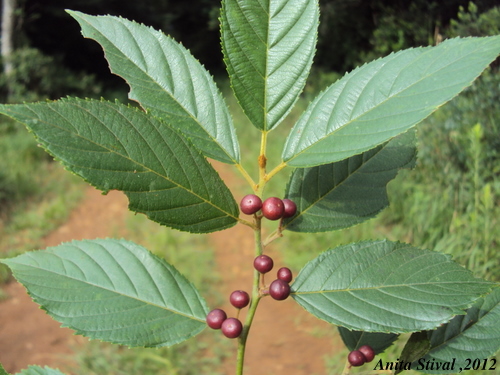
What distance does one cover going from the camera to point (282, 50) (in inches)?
23.9

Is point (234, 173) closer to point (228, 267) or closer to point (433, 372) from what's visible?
point (228, 267)

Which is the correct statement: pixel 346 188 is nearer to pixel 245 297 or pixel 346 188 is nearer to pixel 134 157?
pixel 245 297

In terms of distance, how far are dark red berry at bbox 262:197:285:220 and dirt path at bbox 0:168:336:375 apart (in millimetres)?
2564

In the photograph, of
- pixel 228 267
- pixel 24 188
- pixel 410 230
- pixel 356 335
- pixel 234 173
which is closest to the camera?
pixel 356 335

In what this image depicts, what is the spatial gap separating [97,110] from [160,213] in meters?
0.15

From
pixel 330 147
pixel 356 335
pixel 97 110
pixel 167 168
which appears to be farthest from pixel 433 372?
pixel 97 110

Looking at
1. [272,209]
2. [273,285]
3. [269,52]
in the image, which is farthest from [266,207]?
[269,52]

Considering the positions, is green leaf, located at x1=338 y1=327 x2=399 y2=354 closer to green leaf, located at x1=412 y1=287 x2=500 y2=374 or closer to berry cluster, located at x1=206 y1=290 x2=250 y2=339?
green leaf, located at x1=412 y1=287 x2=500 y2=374

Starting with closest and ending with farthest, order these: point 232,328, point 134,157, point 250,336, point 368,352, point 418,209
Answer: point 134,157
point 232,328
point 368,352
point 418,209
point 250,336

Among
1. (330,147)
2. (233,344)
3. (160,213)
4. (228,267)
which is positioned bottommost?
(233,344)

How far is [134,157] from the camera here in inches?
20.4

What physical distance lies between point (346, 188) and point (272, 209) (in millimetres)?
169

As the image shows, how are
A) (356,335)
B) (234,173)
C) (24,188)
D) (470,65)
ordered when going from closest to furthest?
1. (470,65)
2. (356,335)
3. (24,188)
4. (234,173)

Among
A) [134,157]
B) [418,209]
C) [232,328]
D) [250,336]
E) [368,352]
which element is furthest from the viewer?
[250,336]
